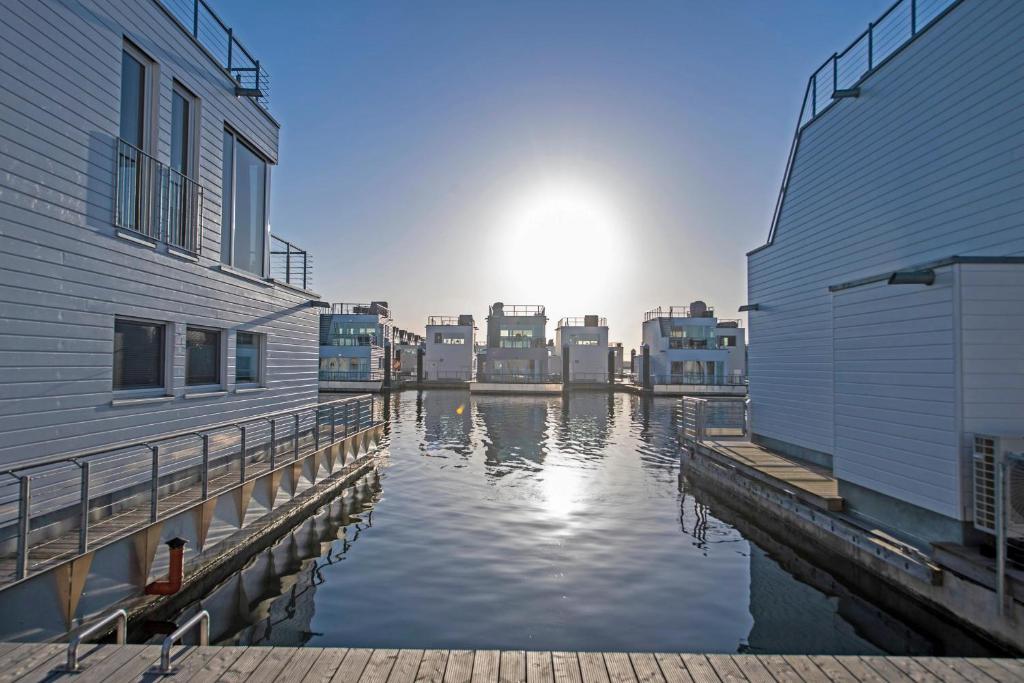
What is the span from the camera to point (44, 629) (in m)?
5.00

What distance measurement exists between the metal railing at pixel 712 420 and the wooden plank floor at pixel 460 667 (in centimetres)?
1218

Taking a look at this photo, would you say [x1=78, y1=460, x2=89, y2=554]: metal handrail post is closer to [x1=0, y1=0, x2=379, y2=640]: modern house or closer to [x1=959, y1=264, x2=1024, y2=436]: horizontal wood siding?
[x1=0, y1=0, x2=379, y2=640]: modern house

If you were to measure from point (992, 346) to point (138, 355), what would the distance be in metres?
11.5

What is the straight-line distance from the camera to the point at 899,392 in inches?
322

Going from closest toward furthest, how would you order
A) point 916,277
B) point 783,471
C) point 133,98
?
point 916,277
point 133,98
point 783,471

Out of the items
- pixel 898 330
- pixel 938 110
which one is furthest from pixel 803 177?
pixel 898 330

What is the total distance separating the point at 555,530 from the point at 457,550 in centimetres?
209

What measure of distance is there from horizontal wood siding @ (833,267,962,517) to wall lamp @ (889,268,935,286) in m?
0.10

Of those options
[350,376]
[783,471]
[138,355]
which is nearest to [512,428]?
[783,471]

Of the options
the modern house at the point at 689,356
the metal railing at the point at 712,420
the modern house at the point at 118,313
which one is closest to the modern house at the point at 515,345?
the modern house at the point at 689,356

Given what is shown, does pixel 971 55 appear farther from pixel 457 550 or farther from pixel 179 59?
pixel 179 59

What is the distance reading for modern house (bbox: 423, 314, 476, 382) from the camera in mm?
58344

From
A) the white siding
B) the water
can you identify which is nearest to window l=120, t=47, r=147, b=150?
the water

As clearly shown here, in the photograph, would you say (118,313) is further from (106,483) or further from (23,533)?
(23,533)
